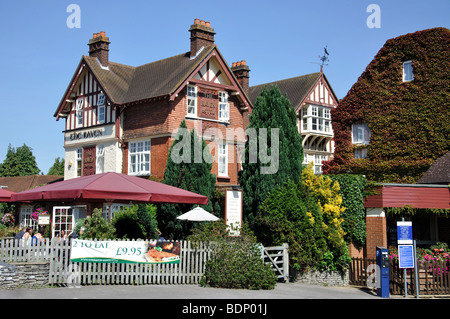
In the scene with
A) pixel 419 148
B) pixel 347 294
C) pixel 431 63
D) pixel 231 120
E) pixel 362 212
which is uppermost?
pixel 431 63

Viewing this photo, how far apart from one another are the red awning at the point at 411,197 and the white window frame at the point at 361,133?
8247 millimetres

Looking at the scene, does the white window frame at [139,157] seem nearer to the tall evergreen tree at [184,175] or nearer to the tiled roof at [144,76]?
the tiled roof at [144,76]

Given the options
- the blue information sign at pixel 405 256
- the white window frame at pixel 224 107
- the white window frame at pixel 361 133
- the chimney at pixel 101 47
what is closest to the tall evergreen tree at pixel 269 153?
the blue information sign at pixel 405 256

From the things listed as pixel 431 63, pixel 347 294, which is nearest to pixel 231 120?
pixel 431 63

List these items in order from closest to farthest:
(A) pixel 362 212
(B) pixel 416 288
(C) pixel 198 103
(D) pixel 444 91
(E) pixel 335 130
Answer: (B) pixel 416 288
(A) pixel 362 212
(D) pixel 444 91
(C) pixel 198 103
(E) pixel 335 130

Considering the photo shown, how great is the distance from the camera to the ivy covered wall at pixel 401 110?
28.0m

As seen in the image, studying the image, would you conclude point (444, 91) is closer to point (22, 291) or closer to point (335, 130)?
point (335, 130)

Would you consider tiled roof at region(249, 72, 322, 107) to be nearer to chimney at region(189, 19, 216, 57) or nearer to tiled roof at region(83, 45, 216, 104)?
chimney at region(189, 19, 216, 57)

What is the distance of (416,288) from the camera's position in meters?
17.2

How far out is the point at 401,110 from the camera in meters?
29.1

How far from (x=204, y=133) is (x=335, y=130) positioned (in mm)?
7769

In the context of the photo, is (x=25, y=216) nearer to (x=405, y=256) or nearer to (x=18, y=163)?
(x=405, y=256)

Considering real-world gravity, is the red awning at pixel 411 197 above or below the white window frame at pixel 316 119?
below

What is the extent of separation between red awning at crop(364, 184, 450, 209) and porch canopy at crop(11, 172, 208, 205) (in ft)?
25.6
